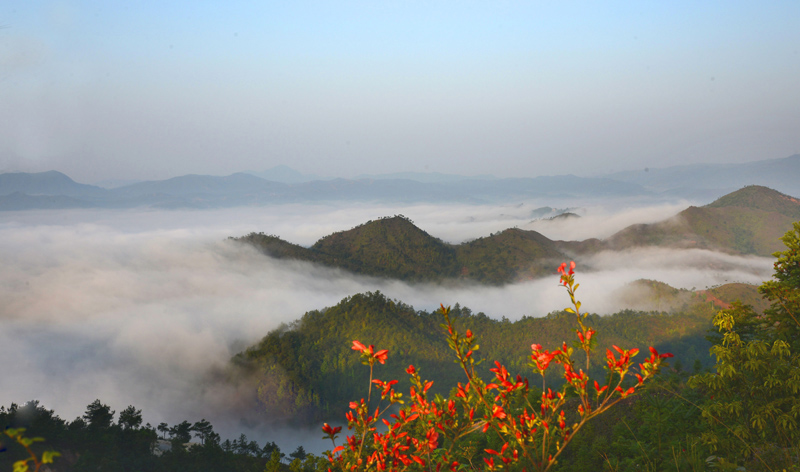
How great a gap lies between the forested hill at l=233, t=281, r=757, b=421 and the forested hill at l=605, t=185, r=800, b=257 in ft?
202

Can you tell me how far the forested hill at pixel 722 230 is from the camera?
132 m

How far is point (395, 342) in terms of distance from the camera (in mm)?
70375

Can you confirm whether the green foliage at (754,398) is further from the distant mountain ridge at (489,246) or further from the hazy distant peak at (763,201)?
the hazy distant peak at (763,201)

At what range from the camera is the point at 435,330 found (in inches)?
3167

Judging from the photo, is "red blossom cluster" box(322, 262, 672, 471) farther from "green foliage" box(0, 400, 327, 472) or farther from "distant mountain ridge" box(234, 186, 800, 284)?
"distant mountain ridge" box(234, 186, 800, 284)

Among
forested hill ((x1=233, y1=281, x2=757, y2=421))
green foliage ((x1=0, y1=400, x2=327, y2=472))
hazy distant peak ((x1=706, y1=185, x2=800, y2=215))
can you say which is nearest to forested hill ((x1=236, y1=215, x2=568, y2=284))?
forested hill ((x1=233, y1=281, x2=757, y2=421))

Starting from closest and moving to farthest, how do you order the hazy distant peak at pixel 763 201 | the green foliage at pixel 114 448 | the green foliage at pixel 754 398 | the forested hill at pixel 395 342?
the green foliage at pixel 754 398 < the green foliage at pixel 114 448 < the forested hill at pixel 395 342 < the hazy distant peak at pixel 763 201

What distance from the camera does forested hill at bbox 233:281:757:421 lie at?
210 ft

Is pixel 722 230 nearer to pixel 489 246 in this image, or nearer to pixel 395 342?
pixel 489 246

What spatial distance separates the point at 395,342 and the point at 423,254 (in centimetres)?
5086

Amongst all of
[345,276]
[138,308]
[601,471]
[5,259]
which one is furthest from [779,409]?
[5,259]

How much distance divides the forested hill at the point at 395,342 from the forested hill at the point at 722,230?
61.6m

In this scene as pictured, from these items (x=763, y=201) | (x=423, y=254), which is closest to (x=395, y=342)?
(x=423, y=254)

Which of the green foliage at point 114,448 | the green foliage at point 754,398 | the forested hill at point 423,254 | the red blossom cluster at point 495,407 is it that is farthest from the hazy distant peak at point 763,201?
the red blossom cluster at point 495,407
